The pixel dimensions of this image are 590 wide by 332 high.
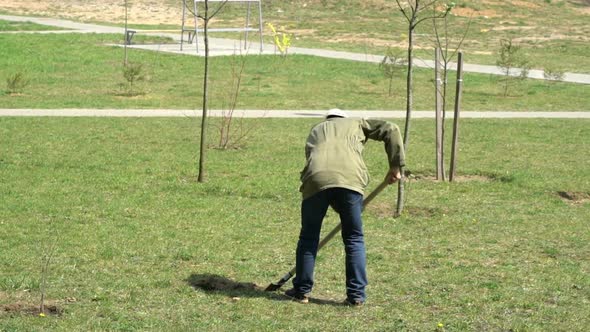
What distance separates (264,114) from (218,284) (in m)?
10.9

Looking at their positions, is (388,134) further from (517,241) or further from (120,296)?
(517,241)

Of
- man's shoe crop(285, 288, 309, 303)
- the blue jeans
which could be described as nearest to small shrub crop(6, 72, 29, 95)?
man's shoe crop(285, 288, 309, 303)

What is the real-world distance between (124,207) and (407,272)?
10.8 ft

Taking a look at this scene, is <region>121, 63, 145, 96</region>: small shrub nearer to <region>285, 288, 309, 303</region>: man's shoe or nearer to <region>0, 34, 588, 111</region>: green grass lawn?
<region>0, 34, 588, 111</region>: green grass lawn

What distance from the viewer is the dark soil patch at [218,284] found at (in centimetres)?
804

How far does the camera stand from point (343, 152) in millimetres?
7477

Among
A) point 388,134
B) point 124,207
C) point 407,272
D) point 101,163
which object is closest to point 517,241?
point 407,272

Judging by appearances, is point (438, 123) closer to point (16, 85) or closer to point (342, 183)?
point (342, 183)

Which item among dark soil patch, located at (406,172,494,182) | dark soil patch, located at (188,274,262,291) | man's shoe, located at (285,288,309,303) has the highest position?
man's shoe, located at (285,288,309,303)

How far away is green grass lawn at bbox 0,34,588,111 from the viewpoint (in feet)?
68.3

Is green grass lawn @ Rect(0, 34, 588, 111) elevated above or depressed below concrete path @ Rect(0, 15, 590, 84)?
above

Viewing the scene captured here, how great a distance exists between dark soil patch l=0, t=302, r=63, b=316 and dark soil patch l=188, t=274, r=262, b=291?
44.2 inches

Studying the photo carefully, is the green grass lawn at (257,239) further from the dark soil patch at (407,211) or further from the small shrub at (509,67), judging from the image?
the small shrub at (509,67)

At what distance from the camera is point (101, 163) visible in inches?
529
